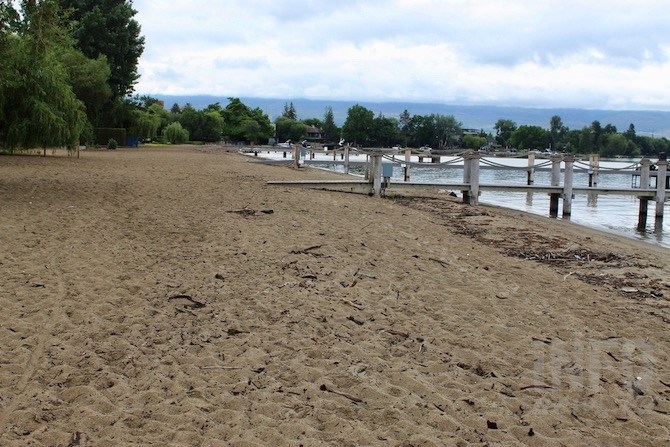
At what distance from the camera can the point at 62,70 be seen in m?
30.2

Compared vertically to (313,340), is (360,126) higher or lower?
higher

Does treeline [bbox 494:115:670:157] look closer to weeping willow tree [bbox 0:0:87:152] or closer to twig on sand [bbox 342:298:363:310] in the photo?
weeping willow tree [bbox 0:0:87:152]

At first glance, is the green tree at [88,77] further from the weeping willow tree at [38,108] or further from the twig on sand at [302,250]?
the twig on sand at [302,250]

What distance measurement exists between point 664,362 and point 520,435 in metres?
2.31

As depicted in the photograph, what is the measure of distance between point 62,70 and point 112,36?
24.8m

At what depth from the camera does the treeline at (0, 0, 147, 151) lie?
1612cm

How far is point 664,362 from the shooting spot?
5.88 metres

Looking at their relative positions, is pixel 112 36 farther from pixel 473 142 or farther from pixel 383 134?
pixel 473 142

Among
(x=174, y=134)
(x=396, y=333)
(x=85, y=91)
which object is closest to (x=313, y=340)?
(x=396, y=333)

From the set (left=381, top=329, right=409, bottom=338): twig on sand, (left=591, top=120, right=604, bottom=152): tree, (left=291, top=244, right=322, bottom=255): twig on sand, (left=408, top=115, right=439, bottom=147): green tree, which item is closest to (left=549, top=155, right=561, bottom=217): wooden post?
(left=291, top=244, right=322, bottom=255): twig on sand

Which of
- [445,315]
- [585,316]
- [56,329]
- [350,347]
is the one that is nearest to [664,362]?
[585,316]

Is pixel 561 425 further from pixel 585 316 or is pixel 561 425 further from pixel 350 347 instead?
pixel 585 316

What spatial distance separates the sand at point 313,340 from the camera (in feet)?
14.0

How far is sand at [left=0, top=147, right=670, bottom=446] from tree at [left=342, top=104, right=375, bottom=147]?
15395 cm
